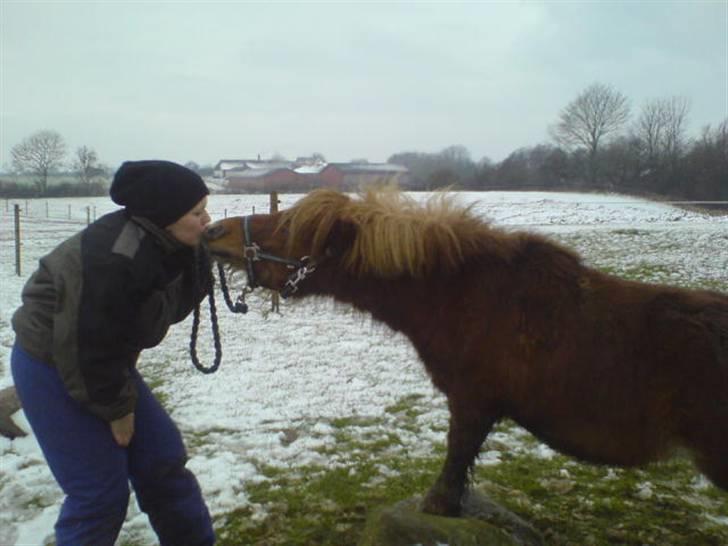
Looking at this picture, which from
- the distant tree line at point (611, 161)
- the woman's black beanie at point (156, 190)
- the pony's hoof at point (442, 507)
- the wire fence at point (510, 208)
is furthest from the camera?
the distant tree line at point (611, 161)

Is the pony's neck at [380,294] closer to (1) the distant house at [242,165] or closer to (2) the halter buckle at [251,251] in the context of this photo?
(2) the halter buckle at [251,251]

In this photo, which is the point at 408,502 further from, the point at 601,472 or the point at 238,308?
the point at 601,472

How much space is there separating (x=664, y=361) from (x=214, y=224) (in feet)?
7.40

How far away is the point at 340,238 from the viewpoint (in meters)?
2.88

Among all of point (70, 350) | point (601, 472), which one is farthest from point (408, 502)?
point (70, 350)

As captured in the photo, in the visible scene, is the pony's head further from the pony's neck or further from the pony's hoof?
the pony's hoof

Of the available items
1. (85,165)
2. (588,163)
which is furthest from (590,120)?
(85,165)

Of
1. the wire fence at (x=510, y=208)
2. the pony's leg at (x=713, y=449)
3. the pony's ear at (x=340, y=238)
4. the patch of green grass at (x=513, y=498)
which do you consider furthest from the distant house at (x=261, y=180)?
the pony's leg at (x=713, y=449)

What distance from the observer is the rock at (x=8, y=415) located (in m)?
4.71

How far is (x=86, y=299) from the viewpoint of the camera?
2100 millimetres

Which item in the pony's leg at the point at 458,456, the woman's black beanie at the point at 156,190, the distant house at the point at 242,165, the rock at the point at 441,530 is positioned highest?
the distant house at the point at 242,165

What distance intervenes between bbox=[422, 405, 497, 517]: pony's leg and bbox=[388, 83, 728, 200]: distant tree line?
27.3 meters

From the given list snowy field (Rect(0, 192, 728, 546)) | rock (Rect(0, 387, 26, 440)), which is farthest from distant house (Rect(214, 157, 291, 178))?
rock (Rect(0, 387, 26, 440))

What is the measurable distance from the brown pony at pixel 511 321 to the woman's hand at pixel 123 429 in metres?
0.92
